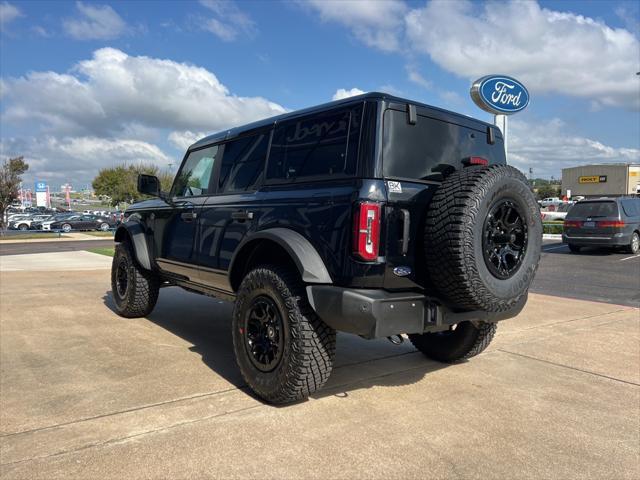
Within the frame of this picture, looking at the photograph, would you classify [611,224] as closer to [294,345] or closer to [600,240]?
[600,240]

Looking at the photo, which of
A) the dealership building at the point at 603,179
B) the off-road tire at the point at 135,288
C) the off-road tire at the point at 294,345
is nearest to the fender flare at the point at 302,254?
the off-road tire at the point at 294,345

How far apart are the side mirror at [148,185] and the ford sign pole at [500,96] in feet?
25.3

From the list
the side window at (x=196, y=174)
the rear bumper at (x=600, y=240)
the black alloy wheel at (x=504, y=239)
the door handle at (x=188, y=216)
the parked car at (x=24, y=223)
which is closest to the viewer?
the black alloy wheel at (x=504, y=239)

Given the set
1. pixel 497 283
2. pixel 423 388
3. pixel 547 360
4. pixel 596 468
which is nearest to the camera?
pixel 596 468

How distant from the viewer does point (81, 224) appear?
119 feet

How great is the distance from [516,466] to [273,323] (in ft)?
5.61

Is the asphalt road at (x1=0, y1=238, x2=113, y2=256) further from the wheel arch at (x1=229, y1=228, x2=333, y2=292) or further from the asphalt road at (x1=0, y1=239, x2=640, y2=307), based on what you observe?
the wheel arch at (x1=229, y1=228, x2=333, y2=292)

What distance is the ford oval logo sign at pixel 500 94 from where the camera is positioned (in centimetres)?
1070

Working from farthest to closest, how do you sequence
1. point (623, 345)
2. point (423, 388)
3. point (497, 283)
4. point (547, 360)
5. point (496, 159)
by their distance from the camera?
point (623, 345) → point (547, 360) → point (496, 159) → point (423, 388) → point (497, 283)

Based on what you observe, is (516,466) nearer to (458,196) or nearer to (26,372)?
(458,196)

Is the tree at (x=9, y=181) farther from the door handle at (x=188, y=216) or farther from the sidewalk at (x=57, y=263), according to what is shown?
the door handle at (x=188, y=216)

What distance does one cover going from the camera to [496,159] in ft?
13.9

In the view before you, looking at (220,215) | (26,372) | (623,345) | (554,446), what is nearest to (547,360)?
(623,345)

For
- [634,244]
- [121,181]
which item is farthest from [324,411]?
[121,181]
